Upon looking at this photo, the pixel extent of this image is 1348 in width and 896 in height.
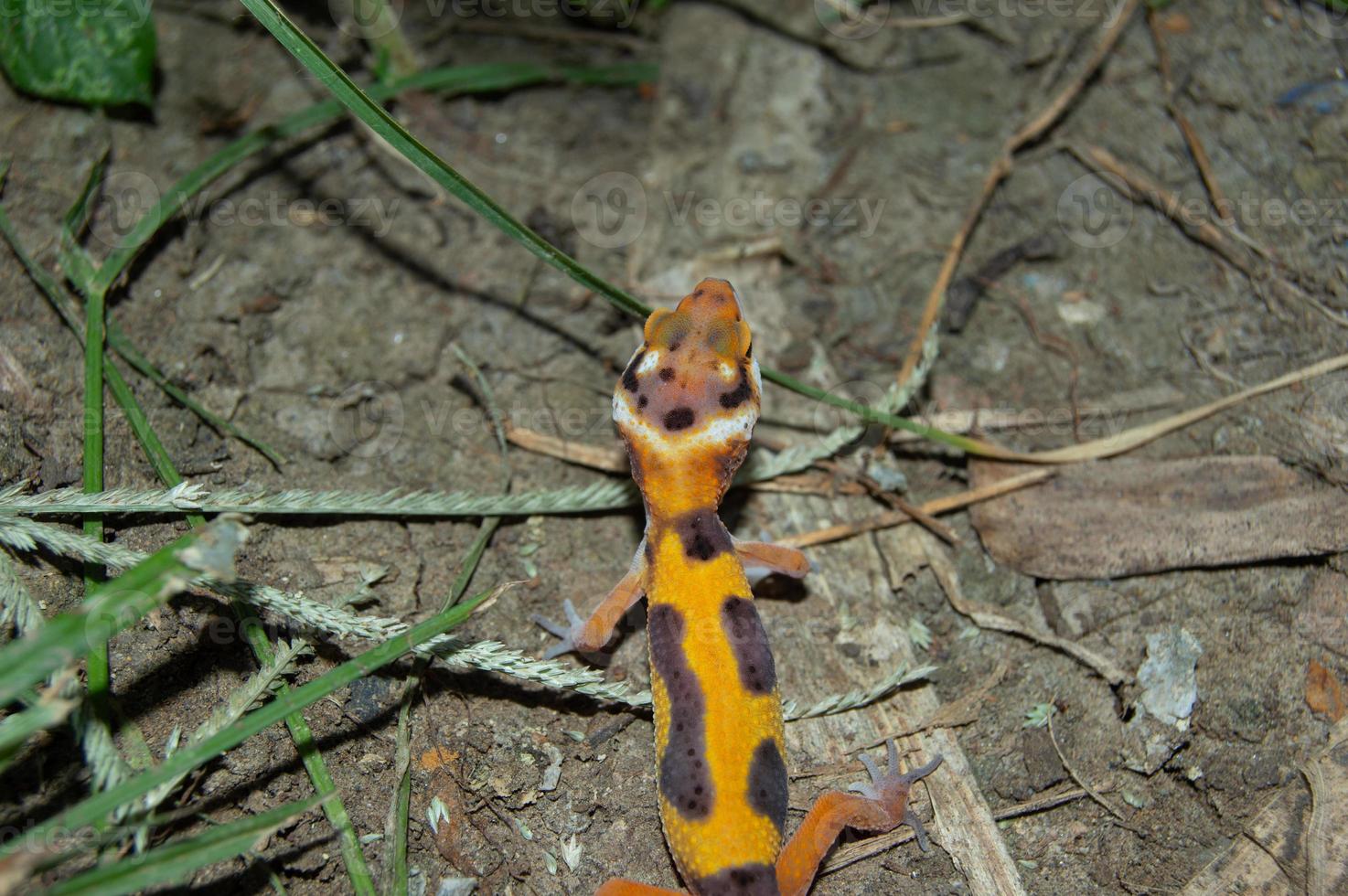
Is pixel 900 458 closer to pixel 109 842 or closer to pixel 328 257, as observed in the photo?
pixel 328 257

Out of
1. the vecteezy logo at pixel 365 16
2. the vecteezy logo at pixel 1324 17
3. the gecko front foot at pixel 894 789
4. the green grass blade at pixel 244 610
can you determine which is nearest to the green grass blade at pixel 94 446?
the green grass blade at pixel 244 610

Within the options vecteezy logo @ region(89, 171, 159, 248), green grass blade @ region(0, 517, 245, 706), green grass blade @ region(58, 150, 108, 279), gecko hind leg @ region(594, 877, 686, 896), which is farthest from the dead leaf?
vecteezy logo @ region(89, 171, 159, 248)

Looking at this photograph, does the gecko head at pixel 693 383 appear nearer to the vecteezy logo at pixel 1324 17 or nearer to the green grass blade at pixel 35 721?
the green grass blade at pixel 35 721

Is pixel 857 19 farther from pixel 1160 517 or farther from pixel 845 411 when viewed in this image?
pixel 1160 517

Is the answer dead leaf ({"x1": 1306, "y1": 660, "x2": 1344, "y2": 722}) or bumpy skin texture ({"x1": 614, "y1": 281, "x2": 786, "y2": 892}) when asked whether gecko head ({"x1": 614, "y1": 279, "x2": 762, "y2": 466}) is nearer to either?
bumpy skin texture ({"x1": 614, "y1": 281, "x2": 786, "y2": 892})

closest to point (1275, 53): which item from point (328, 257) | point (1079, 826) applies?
point (1079, 826)

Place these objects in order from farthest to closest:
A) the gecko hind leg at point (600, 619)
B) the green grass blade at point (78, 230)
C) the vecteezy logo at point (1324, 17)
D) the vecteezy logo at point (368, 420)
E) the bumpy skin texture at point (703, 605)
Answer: the vecteezy logo at point (1324, 17) < the vecteezy logo at point (368, 420) < the green grass blade at point (78, 230) < the gecko hind leg at point (600, 619) < the bumpy skin texture at point (703, 605)
